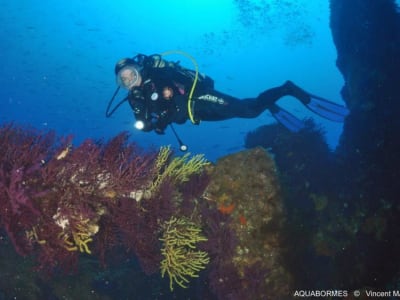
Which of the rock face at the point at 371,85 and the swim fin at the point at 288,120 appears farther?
the swim fin at the point at 288,120

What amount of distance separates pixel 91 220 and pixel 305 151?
24.9ft

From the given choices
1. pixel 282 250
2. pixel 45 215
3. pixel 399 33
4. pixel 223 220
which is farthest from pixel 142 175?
pixel 399 33

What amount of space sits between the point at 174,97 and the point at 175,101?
0.10 metres

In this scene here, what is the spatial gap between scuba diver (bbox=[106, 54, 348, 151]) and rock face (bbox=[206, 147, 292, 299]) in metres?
1.99

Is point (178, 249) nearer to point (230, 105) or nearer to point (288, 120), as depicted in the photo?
point (230, 105)

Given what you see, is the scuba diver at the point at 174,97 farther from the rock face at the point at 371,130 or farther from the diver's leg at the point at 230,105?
the rock face at the point at 371,130

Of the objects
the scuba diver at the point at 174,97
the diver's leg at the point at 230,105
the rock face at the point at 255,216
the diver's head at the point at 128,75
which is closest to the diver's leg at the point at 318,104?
the scuba diver at the point at 174,97

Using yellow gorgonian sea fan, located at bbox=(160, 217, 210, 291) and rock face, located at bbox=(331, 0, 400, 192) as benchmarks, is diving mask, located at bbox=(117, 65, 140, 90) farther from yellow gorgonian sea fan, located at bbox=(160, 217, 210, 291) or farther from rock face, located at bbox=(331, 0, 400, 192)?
rock face, located at bbox=(331, 0, 400, 192)

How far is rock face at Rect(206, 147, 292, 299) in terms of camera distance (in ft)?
20.0

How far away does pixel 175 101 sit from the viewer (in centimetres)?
766

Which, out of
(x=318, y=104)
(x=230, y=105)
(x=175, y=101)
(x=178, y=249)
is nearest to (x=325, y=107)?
(x=318, y=104)

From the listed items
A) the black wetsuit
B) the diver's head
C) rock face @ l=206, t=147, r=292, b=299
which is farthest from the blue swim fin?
the diver's head

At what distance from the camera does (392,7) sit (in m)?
10.5

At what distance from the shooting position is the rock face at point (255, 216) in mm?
6094
